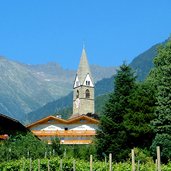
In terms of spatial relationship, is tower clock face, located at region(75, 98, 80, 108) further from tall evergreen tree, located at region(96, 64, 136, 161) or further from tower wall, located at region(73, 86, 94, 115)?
tall evergreen tree, located at region(96, 64, 136, 161)

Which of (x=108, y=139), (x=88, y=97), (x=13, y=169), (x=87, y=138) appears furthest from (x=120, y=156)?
(x=88, y=97)

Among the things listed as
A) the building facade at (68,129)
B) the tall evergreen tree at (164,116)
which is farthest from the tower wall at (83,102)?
the tall evergreen tree at (164,116)

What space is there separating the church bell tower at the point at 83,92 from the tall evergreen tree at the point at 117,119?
7513 cm

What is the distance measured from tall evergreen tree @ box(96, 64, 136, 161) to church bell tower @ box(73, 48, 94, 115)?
75.1m

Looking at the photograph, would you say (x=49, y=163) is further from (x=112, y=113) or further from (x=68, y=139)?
(x=68, y=139)

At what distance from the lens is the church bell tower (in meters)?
122

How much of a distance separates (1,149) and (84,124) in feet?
140

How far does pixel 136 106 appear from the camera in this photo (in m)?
43.5

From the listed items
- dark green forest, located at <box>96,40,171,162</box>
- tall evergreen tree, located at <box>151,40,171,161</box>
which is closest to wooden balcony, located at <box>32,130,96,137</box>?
dark green forest, located at <box>96,40,171,162</box>

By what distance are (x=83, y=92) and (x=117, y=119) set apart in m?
79.4

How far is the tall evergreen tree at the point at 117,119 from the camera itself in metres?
42.8

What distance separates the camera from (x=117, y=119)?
1762 inches

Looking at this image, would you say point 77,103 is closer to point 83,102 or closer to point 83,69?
point 83,102

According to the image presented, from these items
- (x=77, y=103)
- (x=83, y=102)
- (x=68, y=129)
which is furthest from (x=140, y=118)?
(x=77, y=103)
